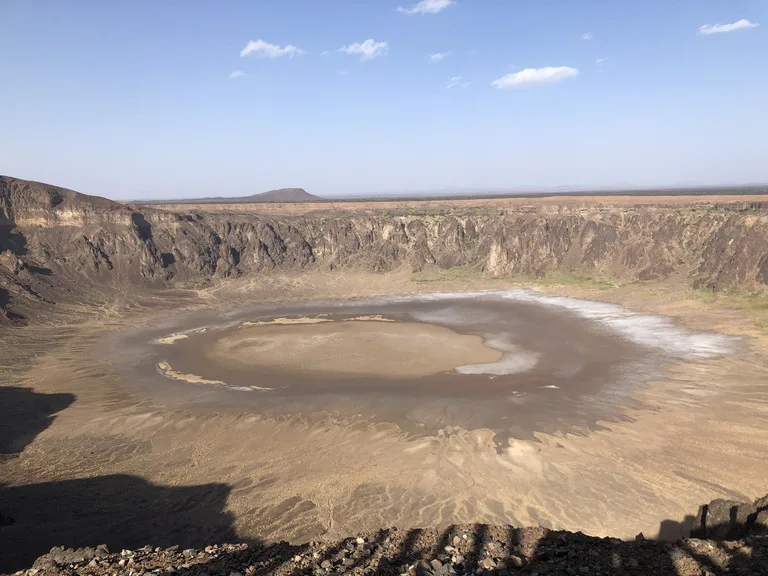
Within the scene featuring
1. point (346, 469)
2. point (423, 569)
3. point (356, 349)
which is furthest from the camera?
point (356, 349)

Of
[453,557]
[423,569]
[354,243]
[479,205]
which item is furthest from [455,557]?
[479,205]

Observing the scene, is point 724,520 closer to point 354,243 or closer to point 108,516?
point 108,516

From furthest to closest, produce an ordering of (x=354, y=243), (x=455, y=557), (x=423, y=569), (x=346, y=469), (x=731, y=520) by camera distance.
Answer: (x=354, y=243), (x=346, y=469), (x=731, y=520), (x=455, y=557), (x=423, y=569)

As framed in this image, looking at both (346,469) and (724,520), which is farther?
(346,469)

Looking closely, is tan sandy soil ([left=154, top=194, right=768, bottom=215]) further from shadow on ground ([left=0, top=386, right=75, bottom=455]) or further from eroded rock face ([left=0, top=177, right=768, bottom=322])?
shadow on ground ([left=0, top=386, right=75, bottom=455])

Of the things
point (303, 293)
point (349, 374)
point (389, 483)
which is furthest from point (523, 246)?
point (389, 483)

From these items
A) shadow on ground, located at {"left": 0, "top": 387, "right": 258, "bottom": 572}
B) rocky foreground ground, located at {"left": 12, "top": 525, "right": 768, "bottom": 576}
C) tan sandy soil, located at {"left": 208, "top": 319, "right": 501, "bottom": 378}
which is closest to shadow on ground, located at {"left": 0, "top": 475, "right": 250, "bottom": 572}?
shadow on ground, located at {"left": 0, "top": 387, "right": 258, "bottom": 572}
